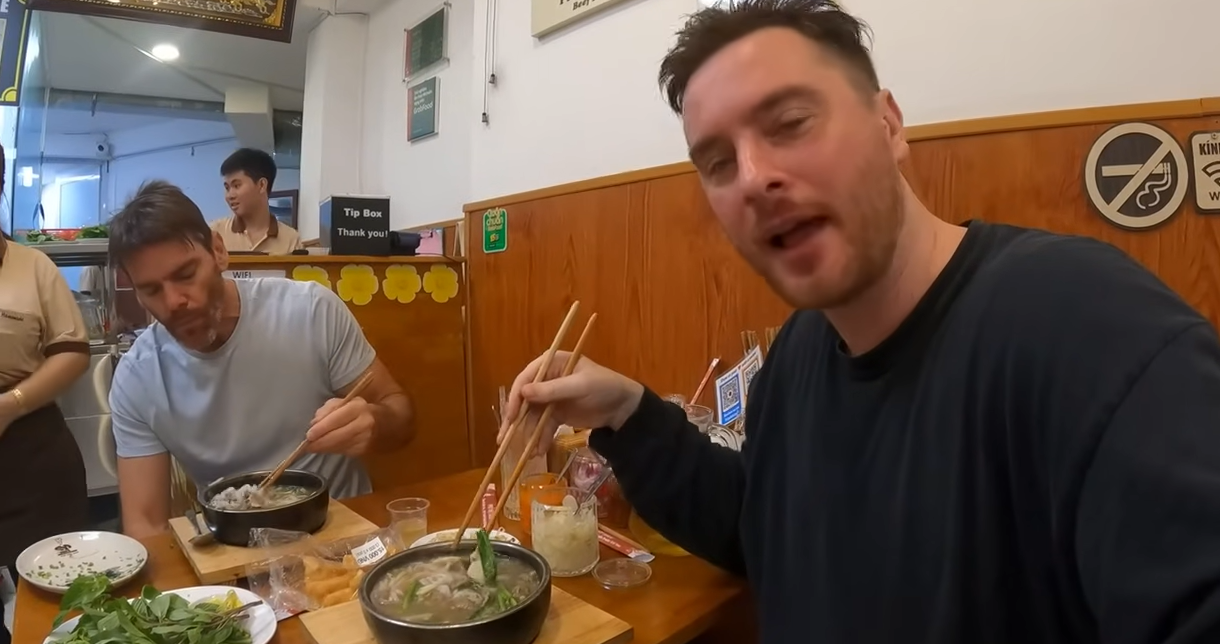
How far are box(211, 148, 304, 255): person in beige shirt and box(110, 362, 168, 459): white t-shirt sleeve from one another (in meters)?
2.20

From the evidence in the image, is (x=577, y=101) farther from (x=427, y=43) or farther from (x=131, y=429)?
(x=427, y=43)

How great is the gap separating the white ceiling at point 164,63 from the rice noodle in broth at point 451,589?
4.38 m

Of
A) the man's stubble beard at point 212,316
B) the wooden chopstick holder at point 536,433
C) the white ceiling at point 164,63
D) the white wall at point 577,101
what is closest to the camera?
the wooden chopstick holder at point 536,433

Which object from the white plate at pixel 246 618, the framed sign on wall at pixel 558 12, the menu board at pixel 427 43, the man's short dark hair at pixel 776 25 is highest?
the menu board at pixel 427 43

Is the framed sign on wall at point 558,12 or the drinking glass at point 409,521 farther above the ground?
the framed sign on wall at point 558,12

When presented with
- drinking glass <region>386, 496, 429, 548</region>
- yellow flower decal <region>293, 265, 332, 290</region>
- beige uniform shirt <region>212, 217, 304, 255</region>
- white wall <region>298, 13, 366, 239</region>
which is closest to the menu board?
white wall <region>298, 13, 366, 239</region>

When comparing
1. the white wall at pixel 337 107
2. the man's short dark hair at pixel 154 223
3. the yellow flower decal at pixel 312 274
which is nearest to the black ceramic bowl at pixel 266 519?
the man's short dark hair at pixel 154 223

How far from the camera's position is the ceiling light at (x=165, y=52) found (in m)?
5.37

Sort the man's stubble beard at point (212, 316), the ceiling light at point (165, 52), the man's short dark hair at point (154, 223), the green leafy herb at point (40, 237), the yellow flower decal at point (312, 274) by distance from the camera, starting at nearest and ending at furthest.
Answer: the man's short dark hair at point (154, 223)
the man's stubble beard at point (212, 316)
the yellow flower decal at point (312, 274)
the green leafy herb at point (40, 237)
the ceiling light at point (165, 52)

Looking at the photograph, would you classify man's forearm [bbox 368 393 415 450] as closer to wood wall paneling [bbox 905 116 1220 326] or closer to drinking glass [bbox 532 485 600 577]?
drinking glass [bbox 532 485 600 577]

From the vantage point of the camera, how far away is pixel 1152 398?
0.52 metres

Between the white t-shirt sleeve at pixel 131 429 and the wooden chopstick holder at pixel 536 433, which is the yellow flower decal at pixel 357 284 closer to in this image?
the white t-shirt sleeve at pixel 131 429

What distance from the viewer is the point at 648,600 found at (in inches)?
42.8

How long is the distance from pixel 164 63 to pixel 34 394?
4.72 meters
